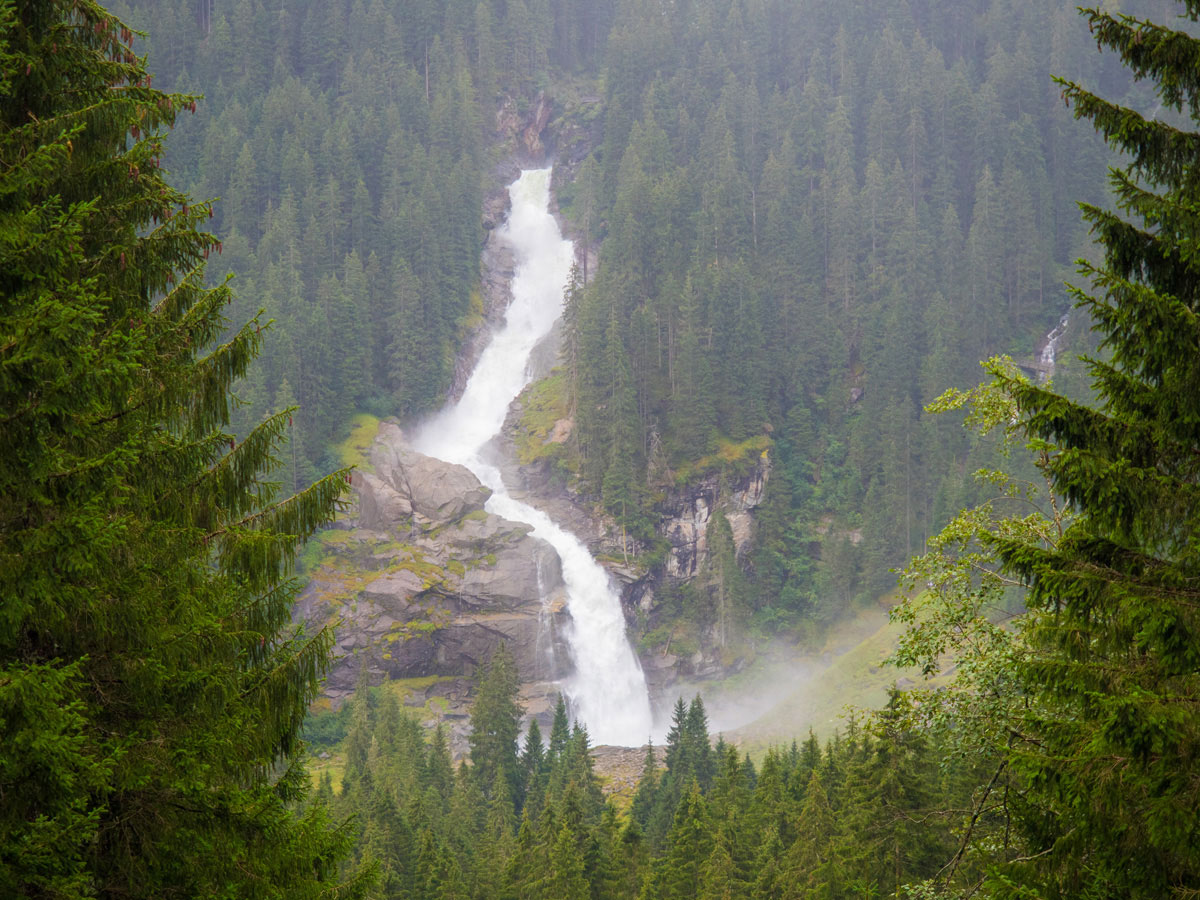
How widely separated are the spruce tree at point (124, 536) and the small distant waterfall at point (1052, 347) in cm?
9413

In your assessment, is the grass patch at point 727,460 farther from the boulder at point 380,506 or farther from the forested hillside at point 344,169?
the boulder at point 380,506

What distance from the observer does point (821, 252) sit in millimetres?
105250

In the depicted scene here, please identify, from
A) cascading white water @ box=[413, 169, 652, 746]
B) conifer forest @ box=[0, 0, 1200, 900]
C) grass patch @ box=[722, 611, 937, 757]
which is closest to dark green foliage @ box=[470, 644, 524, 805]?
conifer forest @ box=[0, 0, 1200, 900]

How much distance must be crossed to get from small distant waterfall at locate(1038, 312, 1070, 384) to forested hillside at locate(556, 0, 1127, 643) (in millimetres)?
1302

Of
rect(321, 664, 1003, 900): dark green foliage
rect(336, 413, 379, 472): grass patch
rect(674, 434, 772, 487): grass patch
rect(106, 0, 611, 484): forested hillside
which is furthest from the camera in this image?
rect(674, 434, 772, 487): grass patch

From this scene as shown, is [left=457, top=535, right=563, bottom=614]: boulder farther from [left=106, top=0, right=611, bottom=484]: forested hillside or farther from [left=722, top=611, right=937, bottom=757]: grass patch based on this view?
[left=722, top=611, right=937, bottom=757]: grass patch

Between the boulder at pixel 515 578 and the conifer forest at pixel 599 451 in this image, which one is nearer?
the conifer forest at pixel 599 451

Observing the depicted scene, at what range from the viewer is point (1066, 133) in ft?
355

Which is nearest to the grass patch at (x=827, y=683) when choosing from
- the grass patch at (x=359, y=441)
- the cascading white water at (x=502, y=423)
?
the cascading white water at (x=502, y=423)

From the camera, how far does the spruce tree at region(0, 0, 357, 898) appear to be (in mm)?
5871

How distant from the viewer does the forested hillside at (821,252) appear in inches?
3322

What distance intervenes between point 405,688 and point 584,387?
30757mm

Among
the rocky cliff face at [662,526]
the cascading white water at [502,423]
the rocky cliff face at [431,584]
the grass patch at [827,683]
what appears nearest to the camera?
the grass patch at [827,683]

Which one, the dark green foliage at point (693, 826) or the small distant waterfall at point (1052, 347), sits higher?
the small distant waterfall at point (1052, 347)
